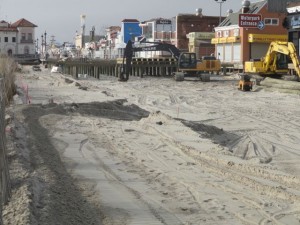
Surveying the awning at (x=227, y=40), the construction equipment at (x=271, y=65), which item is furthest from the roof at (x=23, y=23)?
the construction equipment at (x=271, y=65)

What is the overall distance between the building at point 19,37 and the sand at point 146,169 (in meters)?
104

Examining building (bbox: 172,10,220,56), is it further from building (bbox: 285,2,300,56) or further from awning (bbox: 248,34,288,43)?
building (bbox: 285,2,300,56)

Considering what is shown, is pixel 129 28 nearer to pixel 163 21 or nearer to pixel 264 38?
pixel 163 21

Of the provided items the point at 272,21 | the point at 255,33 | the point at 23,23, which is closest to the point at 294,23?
the point at 255,33

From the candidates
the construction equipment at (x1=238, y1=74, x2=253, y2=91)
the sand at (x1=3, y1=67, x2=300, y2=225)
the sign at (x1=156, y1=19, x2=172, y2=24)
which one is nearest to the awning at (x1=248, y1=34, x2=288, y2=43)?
the construction equipment at (x1=238, y1=74, x2=253, y2=91)

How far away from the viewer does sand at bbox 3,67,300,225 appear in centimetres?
669

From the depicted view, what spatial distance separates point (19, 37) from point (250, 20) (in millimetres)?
77505

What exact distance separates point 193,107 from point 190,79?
20.8m

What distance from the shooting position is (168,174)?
9008 mm

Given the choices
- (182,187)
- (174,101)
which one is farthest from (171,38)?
(182,187)

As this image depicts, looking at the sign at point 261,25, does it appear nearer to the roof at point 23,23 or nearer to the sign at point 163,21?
the sign at point 163,21

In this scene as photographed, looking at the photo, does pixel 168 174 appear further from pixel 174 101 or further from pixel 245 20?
pixel 245 20

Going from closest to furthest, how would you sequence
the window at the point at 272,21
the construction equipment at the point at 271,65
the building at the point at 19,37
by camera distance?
1. the construction equipment at the point at 271,65
2. the window at the point at 272,21
3. the building at the point at 19,37

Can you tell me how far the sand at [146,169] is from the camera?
6.69 meters
